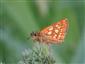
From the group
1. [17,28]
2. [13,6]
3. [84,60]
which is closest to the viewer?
[84,60]

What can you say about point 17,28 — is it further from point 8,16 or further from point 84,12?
point 84,12

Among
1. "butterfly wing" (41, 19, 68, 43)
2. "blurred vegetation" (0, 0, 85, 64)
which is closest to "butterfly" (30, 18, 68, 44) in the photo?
"butterfly wing" (41, 19, 68, 43)

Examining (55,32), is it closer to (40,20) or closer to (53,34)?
(53,34)

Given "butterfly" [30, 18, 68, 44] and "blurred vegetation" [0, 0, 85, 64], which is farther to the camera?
"blurred vegetation" [0, 0, 85, 64]

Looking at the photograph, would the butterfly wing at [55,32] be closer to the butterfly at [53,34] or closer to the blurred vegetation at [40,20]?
the butterfly at [53,34]

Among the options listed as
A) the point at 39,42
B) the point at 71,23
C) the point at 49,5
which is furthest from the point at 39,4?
the point at 39,42

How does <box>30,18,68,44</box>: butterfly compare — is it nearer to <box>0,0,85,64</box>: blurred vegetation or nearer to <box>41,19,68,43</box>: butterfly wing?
<box>41,19,68,43</box>: butterfly wing
